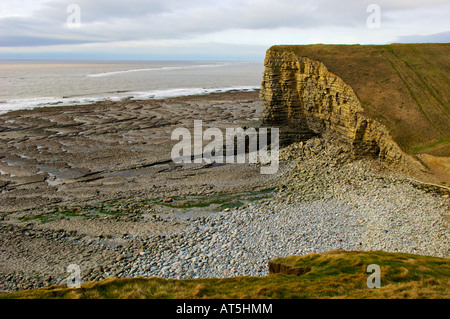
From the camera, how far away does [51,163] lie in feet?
104

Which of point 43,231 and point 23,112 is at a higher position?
point 23,112

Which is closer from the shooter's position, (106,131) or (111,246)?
(111,246)

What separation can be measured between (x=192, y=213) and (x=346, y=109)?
1871 cm

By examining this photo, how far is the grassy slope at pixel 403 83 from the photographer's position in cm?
2667

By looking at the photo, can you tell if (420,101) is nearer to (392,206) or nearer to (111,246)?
(392,206)

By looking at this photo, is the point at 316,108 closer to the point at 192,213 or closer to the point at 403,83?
the point at 403,83

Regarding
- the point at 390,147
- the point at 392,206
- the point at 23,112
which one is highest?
the point at 23,112

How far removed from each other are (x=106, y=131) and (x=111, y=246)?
27.8 metres

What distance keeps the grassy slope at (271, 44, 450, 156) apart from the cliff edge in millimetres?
86

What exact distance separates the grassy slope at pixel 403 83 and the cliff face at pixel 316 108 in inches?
33.3

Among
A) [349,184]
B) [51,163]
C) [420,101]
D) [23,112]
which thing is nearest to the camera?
[349,184]
